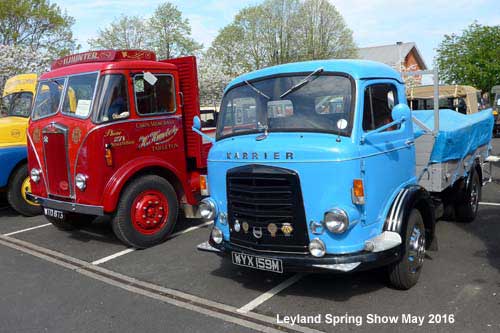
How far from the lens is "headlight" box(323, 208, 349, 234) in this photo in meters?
4.00

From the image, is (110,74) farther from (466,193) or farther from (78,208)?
(466,193)

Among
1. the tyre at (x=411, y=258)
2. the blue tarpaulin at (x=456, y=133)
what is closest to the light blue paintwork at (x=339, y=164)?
the tyre at (x=411, y=258)

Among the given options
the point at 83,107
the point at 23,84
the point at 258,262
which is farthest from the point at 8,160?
the point at 258,262

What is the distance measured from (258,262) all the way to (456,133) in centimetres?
331

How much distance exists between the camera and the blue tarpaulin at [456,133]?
5.64 m

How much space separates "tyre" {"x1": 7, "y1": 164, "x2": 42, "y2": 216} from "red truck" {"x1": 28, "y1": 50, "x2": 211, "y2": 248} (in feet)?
6.16

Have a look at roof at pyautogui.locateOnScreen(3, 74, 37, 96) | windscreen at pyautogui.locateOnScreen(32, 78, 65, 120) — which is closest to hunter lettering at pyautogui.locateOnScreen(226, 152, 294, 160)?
windscreen at pyautogui.locateOnScreen(32, 78, 65, 120)

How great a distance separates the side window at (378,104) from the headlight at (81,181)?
12.7 feet

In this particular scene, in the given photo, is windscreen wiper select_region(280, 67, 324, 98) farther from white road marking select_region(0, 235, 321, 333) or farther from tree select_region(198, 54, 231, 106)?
tree select_region(198, 54, 231, 106)

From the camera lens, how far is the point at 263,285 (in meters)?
5.04

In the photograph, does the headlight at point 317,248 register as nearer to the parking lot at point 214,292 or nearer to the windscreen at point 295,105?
the parking lot at point 214,292

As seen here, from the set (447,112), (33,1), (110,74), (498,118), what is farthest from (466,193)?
(33,1)

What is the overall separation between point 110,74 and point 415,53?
56169mm

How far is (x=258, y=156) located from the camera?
4359mm
